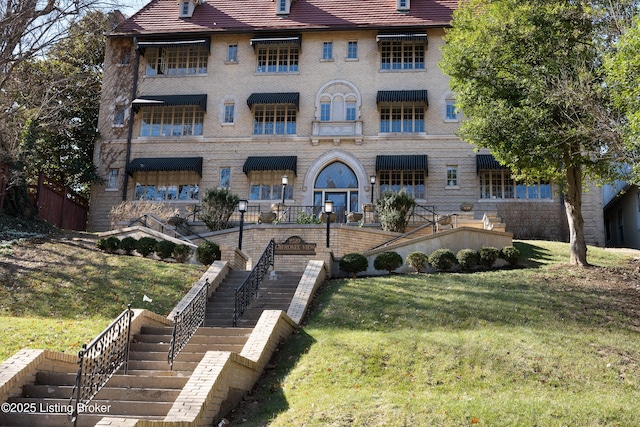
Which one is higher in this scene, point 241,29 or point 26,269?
point 241,29

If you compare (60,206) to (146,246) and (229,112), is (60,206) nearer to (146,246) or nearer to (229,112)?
(229,112)

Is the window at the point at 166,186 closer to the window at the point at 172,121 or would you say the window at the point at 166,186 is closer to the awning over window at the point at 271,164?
the window at the point at 172,121

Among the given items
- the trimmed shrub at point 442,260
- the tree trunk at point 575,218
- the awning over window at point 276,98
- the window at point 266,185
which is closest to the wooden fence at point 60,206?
the window at point 266,185

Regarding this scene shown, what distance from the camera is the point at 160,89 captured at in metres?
35.6

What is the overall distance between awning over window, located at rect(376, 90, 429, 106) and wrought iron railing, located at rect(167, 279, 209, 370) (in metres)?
21.7

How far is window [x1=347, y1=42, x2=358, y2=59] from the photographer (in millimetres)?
34875

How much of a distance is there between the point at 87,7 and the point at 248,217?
12.7 metres

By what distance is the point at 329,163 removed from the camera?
1325 inches

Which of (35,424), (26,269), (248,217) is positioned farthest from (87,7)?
(35,424)

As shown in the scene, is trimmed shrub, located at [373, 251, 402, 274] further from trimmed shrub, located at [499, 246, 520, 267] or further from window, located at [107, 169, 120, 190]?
window, located at [107, 169, 120, 190]

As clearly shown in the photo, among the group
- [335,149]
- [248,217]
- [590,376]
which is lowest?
[590,376]

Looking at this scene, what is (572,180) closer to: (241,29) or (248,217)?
(248,217)

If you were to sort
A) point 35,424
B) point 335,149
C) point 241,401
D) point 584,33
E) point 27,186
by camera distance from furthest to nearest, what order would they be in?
point 335,149, point 27,186, point 584,33, point 241,401, point 35,424

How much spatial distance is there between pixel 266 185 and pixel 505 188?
12.4 meters
